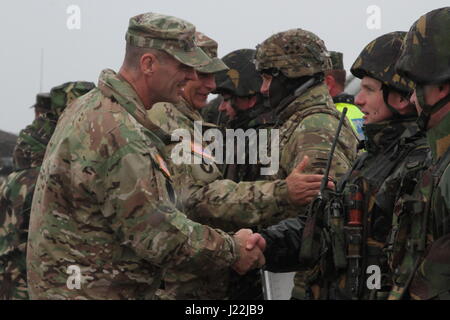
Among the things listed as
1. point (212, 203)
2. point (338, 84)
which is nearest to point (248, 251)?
point (212, 203)

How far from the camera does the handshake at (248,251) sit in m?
5.40

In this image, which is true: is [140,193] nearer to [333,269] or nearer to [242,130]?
[333,269]

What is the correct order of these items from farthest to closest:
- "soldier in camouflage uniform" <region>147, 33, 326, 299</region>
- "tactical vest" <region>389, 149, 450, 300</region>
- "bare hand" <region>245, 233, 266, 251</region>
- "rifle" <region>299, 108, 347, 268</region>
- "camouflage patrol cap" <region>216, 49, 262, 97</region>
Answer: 1. "camouflage patrol cap" <region>216, 49, 262, 97</region>
2. "soldier in camouflage uniform" <region>147, 33, 326, 299</region>
3. "bare hand" <region>245, 233, 266, 251</region>
4. "rifle" <region>299, 108, 347, 268</region>
5. "tactical vest" <region>389, 149, 450, 300</region>

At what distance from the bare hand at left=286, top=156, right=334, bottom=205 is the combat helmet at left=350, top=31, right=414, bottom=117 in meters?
0.79

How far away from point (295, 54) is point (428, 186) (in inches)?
108

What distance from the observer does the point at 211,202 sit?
244 inches

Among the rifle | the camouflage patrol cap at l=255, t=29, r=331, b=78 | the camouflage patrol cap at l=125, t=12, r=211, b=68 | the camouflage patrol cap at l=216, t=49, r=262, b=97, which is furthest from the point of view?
the camouflage patrol cap at l=216, t=49, r=262, b=97

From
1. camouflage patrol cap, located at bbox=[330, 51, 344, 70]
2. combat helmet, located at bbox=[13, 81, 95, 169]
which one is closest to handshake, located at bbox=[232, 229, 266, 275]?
combat helmet, located at bbox=[13, 81, 95, 169]

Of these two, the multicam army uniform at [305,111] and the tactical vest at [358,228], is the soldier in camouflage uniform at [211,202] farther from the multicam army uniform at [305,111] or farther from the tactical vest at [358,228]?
the tactical vest at [358,228]

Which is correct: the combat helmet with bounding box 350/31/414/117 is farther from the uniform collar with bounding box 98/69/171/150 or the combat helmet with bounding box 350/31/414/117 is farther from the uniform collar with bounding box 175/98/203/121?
the uniform collar with bounding box 175/98/203/121

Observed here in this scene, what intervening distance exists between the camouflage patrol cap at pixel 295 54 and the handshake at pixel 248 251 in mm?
1511

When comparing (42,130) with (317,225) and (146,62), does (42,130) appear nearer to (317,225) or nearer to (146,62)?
(146,62)

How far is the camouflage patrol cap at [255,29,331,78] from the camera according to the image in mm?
6656
